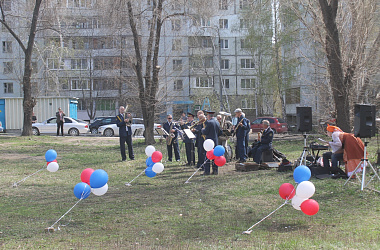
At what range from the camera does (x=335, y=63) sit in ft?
45.0

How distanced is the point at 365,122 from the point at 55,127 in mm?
25593

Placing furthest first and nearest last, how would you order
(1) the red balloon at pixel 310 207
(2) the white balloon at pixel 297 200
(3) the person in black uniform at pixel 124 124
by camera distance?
1. (3) the person in black uniform at pixel 124 124
2. (2) the white balloon at pixel 297 200
3. (1) the red balloon at pixel 310 207

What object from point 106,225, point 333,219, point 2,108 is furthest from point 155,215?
point 2,108

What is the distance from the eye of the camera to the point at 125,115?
15.4 meters

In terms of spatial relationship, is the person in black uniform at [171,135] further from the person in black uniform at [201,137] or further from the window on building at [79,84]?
the window on building at [79,84]

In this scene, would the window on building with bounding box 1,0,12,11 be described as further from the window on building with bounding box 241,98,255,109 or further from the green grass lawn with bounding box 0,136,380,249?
the window on building with bounding box 241,98,255,109

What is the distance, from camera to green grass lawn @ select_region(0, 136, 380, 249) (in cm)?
595

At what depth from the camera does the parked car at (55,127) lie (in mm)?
30562

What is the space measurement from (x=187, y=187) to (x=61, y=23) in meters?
20.0

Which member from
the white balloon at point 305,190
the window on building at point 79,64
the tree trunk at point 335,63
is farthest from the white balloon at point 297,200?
Answer: the window on building at point 79,64

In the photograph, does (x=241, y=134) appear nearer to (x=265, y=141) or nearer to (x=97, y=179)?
(x=265, y=141)

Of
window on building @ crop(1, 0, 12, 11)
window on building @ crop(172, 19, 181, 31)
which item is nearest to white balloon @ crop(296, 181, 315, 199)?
window on building @ crop(172, 19, 181, 31)

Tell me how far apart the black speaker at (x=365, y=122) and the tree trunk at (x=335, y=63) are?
4.59 m

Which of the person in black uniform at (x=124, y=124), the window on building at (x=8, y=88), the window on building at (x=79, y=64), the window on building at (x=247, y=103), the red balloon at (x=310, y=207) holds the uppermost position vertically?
the window on building at (x=79, y=64)
